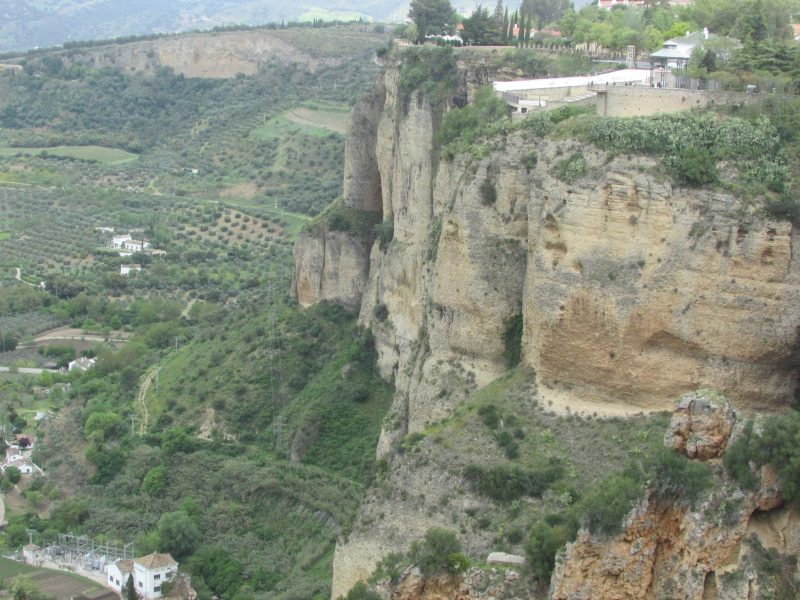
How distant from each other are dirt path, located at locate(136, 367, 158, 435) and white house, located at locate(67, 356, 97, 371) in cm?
731

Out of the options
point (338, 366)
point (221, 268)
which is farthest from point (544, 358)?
point (221, 268)

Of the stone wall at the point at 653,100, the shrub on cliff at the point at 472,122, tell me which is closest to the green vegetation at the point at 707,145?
the stone wall at the point at 653,100

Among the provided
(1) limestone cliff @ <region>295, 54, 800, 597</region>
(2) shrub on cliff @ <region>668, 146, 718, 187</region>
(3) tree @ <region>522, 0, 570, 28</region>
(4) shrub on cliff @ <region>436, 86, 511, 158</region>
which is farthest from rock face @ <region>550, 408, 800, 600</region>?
(3) tree @ <region>522, 0, 570, 28</region>

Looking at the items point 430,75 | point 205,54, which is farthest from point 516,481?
point 205,54

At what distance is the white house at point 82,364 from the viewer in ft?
229

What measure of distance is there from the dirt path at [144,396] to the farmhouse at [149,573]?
32.3ft

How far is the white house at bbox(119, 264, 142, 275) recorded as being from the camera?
3351 inches

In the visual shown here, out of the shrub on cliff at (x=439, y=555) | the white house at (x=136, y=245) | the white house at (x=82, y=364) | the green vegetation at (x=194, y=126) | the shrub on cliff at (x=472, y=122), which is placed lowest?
the white house at (x=82, y=364)

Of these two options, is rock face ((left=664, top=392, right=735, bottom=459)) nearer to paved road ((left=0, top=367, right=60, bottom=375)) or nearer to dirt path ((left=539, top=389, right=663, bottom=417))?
dirt path ((left=539, top=389, right=663, bottom=417))

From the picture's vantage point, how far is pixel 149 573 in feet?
151

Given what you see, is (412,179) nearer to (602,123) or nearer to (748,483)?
(602,123)

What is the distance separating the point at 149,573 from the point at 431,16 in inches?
963

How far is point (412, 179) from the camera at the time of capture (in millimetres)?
48969

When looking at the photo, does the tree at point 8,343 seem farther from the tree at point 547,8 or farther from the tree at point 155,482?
the tree at point 547,8
